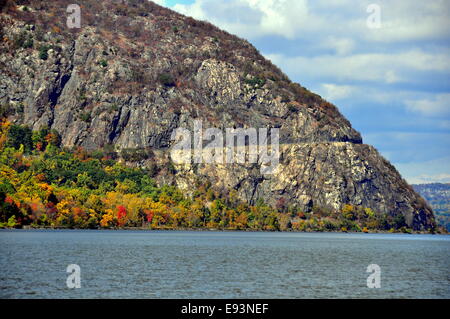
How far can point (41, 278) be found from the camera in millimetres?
71938

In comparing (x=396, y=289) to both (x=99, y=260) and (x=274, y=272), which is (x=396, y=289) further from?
(x=99, y=260)

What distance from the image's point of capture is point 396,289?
241 ft

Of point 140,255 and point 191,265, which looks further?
point 140,255

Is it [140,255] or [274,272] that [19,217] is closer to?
[140,255]

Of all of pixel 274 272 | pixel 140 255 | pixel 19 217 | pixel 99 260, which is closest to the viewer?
pixel 274 272

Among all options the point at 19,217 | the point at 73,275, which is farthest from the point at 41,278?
the point at 19,217

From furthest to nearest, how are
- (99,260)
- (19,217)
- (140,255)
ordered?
(19,217) < (140,255) < (99,260)
